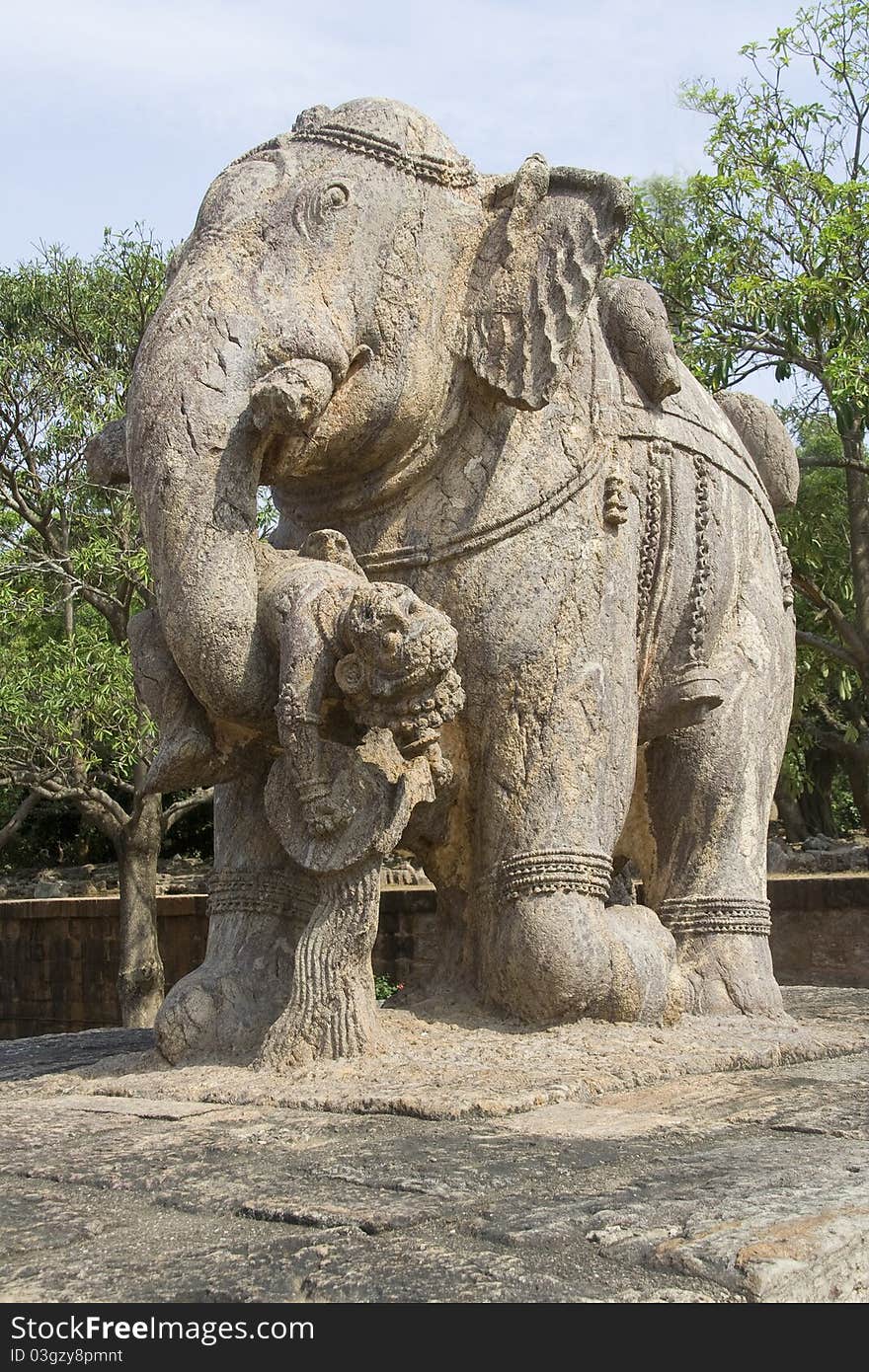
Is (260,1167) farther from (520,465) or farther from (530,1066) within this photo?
(520,465)

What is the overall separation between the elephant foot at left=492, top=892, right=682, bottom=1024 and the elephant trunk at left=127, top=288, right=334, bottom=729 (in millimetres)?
777

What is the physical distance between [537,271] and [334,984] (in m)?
1.81

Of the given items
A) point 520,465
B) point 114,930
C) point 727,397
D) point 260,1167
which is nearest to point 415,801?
point 520,465

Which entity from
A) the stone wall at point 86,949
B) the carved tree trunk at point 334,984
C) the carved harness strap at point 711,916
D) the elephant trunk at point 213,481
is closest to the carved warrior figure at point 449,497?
the elephant trunk at point 213,481

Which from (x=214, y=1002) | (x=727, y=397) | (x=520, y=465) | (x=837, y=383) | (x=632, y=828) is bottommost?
(x=214, y=1002)

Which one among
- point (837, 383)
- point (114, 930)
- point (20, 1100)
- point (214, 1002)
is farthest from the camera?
point (114, 930)

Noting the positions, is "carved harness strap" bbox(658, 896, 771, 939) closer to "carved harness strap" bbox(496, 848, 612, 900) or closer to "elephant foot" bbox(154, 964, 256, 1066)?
"carved harness strap" bbox(496, 848, 612, 900)

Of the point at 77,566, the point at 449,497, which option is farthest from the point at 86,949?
the point at 449,497

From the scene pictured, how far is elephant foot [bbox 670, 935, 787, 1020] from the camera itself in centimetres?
420

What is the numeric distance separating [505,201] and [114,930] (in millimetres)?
10368

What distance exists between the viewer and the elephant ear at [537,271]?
151 inches

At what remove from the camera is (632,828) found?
4562 millimetres

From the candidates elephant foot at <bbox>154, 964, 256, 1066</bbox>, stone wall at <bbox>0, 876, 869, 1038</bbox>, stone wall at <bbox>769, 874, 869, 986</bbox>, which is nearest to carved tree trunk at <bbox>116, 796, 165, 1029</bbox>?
Answer: stone wall at <bbox>0, 876, 869, 1038</bbox>

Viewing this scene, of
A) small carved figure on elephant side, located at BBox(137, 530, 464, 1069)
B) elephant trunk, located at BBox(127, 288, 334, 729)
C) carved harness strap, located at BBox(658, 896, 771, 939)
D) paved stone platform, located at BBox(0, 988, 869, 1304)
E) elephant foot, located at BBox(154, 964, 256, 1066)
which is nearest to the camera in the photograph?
paved stone platform, located at BBox(0, 988, 869, 1304)
